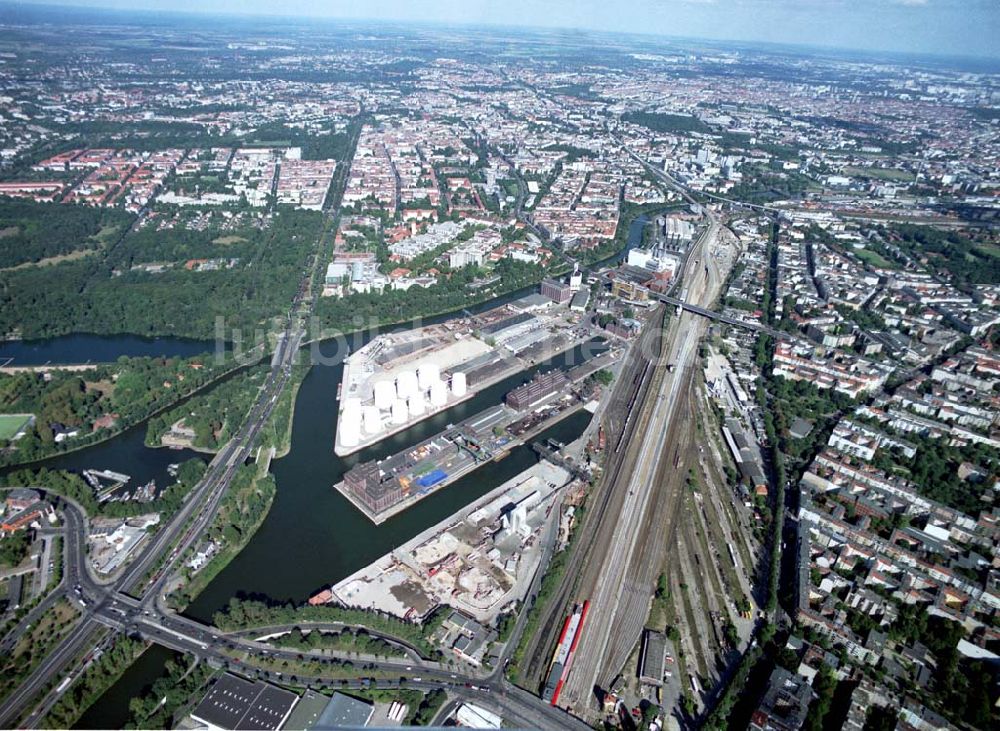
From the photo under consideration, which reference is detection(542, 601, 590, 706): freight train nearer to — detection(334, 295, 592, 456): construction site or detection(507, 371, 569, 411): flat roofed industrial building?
detection(507, 371, 569, 411): flat roofed industrial building

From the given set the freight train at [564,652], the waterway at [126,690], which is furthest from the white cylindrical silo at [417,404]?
the waterway at [126,690]

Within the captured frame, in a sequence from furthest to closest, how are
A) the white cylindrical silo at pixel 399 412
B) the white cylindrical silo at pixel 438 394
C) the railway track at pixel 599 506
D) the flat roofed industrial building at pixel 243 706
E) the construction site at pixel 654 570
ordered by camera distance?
1. the white cylindrical silo at pixel 438 394
2. the white cylindrical silo at pixel 399 412
3. the railway track at pixel 599 506
4. the construction site at pixel 654 570
5. the flat roofed industrial building at pixel 243 706

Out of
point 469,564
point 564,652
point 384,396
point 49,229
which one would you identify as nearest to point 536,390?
point 384,396

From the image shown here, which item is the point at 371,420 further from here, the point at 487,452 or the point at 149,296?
the point at 149,296

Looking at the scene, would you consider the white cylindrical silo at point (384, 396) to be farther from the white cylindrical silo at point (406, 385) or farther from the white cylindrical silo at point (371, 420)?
the white cylindrical silo at point (371, 420)

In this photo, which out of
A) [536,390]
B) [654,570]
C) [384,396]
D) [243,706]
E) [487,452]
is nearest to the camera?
[243,706]

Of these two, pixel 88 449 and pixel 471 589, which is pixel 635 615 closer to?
pixel 471 589
